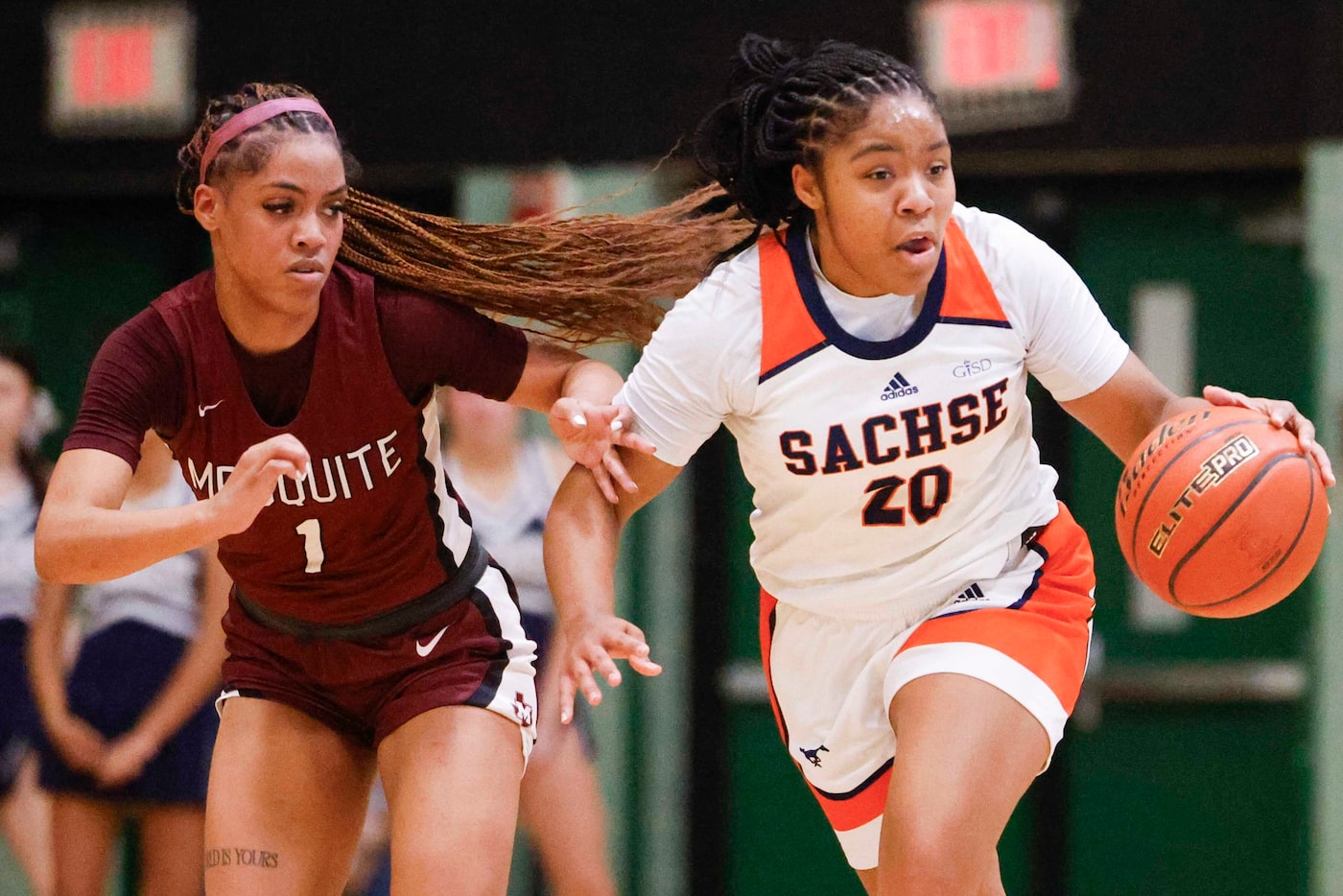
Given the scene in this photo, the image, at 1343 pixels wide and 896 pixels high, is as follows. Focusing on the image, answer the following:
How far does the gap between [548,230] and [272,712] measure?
1146mm

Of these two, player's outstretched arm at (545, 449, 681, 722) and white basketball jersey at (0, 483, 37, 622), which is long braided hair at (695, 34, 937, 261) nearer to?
player's outstretched arm at (545, 449, 681, 722)

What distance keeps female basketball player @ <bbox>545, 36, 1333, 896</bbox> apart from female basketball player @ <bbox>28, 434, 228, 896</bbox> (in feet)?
7.81

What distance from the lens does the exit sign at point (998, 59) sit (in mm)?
5879

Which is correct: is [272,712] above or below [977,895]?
above

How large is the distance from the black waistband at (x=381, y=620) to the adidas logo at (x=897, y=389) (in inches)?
35.0

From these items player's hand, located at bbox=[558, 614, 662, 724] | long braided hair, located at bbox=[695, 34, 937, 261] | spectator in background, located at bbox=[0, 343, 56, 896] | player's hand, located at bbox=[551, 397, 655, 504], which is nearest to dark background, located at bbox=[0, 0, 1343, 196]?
spectator in background, located at bbox=[0, 343, 56, 896]

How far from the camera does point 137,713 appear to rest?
5199 millimetres

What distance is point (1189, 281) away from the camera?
6.18 m

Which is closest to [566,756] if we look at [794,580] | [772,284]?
[794,580]

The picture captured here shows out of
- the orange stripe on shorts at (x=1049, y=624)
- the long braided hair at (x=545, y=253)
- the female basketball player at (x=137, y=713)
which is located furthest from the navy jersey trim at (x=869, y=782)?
the female basketball player at (x=137, y=713)

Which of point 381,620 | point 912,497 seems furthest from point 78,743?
point 912,497

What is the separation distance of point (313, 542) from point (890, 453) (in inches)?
42.4

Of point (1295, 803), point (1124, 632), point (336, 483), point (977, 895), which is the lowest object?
point (1295, 803)

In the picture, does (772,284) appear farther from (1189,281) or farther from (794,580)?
(1189,281)
